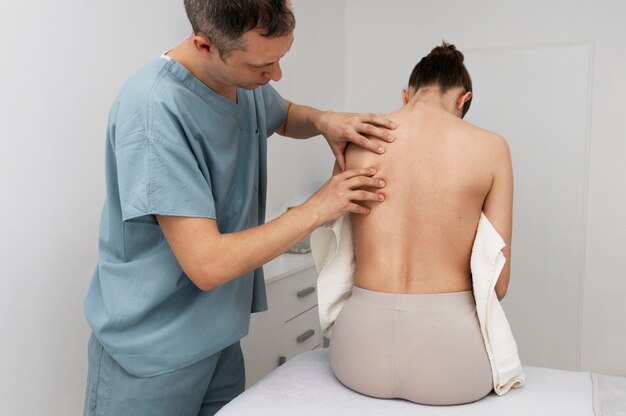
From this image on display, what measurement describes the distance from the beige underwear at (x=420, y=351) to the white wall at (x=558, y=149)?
1983mm

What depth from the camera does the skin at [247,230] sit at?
1.20m

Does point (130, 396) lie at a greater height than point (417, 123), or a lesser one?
lesser

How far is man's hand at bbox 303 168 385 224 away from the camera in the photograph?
132 cm

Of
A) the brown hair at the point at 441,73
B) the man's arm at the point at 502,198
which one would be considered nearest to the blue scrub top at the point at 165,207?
the brown hair at the point at 441,73

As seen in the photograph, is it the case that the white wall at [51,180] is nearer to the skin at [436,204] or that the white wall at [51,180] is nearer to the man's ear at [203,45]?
the man's ear at [203,45]

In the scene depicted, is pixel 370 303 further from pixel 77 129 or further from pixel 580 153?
pixel 580 153

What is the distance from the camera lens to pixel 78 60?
5.63 ft

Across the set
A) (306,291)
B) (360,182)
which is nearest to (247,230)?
(360,182)

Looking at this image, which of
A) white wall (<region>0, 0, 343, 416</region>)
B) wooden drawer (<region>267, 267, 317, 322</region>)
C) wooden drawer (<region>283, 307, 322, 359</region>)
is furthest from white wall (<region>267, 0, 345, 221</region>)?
white wall (<region>0, 0, 343, 416</region>)

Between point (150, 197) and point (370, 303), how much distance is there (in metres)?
0.58

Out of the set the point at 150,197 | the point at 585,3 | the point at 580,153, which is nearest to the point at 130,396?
the point at 150,197

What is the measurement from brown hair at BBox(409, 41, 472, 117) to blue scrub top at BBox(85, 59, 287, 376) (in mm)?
484

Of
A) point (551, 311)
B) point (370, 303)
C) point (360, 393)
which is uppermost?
point (370, 303)

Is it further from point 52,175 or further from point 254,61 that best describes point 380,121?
point 52,175
